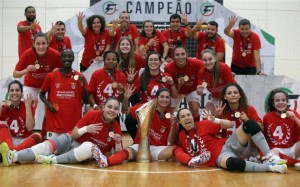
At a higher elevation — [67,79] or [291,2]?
[291,2]

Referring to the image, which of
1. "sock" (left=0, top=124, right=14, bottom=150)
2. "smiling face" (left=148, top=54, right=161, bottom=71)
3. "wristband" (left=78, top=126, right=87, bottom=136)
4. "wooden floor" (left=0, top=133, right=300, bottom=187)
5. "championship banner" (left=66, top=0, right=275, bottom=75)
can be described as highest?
"championship banner" (left=66, top=0, right=275, bottom=75)

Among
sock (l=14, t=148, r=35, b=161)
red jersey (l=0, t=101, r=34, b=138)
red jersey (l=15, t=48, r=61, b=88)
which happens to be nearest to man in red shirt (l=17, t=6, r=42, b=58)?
red jersey (l=15, t=48, r=61, b=88)

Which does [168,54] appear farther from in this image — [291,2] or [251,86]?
[291,2]

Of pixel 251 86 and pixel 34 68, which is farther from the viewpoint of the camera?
pixel 251 86

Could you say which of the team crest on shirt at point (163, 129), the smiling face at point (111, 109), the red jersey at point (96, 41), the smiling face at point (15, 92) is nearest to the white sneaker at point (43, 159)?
the smiling face at point (111, 109)

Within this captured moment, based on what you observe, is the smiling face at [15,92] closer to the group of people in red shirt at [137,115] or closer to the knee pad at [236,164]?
the group of people in red shirt at [137,115]

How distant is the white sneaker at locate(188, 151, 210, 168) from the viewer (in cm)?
436

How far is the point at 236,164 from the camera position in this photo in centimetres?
426

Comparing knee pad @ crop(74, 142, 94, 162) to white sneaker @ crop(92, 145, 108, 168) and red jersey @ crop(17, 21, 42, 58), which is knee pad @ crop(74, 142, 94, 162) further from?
red jersey @ crop(17, 21, 42, 58)

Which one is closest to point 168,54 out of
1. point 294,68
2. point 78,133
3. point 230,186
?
point 78,133

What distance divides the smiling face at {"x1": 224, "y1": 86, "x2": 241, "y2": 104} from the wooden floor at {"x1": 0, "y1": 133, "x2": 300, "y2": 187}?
73 centimetres

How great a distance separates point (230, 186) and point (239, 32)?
139 inches

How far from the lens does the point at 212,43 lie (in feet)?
22.2

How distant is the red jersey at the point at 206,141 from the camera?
4.59 m
